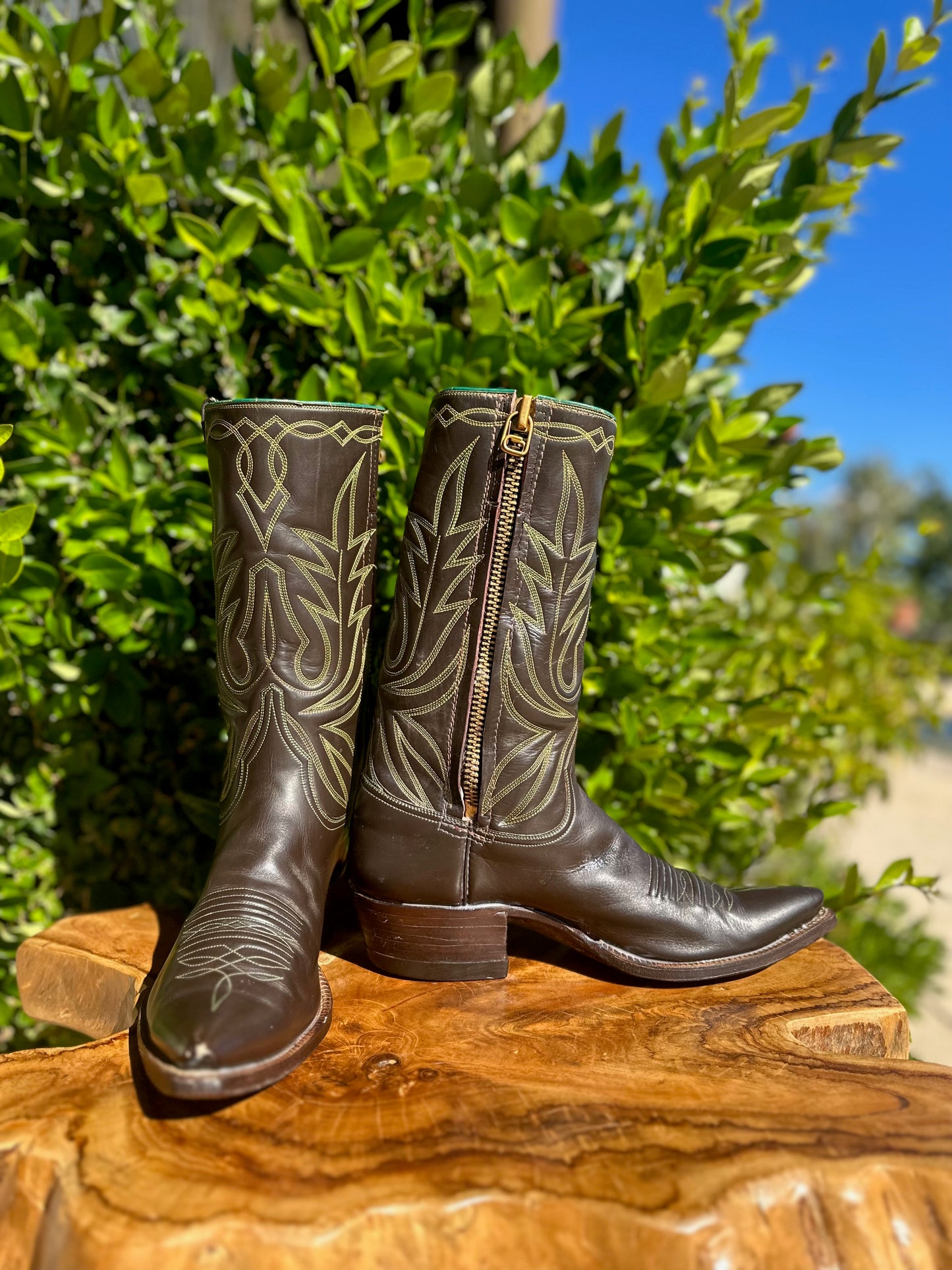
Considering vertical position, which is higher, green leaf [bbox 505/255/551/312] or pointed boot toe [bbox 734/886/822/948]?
green leaf [bbox 505/255/551/312]

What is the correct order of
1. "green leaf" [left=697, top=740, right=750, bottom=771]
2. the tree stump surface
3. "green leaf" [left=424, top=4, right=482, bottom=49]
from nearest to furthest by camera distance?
the tree stump surface, "green leaf" [left=424, top=4, right=482, bottom=49], "green leaf" [left=697, top=740, right=750, bottom=771]

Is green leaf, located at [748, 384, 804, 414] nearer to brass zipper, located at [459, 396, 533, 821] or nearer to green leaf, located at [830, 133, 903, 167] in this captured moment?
green leaf, located at [830, 133, 903, 167]

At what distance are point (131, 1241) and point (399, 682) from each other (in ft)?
2.19

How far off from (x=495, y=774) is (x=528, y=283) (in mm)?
765

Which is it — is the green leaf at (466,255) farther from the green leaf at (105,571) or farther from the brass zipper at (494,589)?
the green leaf at (105,571)

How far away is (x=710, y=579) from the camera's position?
1503mm

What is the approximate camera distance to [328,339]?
1.35 m

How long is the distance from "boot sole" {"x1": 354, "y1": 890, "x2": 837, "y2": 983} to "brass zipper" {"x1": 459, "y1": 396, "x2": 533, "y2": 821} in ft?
0.46

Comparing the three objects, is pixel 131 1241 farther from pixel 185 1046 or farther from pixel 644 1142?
pixel 644 1142

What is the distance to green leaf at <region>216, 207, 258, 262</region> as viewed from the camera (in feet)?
4.30

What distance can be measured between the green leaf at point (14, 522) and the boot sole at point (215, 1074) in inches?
24.9

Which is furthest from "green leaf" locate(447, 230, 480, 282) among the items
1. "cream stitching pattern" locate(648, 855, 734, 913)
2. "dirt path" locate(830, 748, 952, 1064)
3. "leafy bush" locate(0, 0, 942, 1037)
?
"dirt path" locate(830, 748, 952, 1064)

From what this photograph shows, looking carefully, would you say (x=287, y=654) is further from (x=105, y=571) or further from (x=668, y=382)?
(x=668, y=382)

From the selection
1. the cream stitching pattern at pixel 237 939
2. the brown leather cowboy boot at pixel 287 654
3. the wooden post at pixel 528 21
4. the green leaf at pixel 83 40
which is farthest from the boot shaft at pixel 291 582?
the wooden post at pixel 528 21
